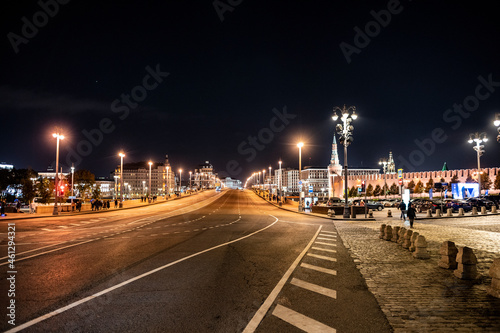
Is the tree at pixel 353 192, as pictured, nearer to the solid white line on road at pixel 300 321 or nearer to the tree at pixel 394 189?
the tree at pixel 394 189

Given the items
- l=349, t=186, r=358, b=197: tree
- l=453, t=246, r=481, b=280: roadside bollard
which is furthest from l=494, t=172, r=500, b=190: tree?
l=453, t=246, r=481, b=280: roadside bollard

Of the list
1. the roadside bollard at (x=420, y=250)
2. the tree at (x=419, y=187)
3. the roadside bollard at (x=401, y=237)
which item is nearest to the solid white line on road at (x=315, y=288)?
the roadside bollard at (x=420, y=250)

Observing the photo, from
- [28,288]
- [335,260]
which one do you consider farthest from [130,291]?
[335,260]

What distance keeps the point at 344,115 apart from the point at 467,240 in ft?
63.0

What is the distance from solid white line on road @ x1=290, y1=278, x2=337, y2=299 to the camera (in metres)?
7.57

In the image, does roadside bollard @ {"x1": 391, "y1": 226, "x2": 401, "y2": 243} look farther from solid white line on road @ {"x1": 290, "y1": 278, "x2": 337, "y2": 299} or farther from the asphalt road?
solid white line on road @ {"x1": 290, "y1": 278, "x2": 337, "y2": 299}

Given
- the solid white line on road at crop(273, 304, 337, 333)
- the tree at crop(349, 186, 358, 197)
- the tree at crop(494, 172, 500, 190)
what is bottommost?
the tree at crop(349, 186, 358, 197)

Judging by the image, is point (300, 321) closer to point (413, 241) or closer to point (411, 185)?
point (413, 241)

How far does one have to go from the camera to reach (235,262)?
11.0m

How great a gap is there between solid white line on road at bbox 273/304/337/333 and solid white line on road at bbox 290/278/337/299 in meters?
1.50

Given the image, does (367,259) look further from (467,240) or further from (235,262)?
(467,240)

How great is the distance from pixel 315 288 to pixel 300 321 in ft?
7.29

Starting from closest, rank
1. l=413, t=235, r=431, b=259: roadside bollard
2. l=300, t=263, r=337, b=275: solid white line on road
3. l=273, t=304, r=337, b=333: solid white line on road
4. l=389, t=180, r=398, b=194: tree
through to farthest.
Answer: l=273, t=304, r=337, b=333: solid white line on road < l=300, t=263, r=337, b=275: solid white line on road < l=413, t=235, r=431, b=259: roadside bollard < l=389, t=180, r=398, b=194: tree

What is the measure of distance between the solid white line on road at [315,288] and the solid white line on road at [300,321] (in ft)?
4.91
